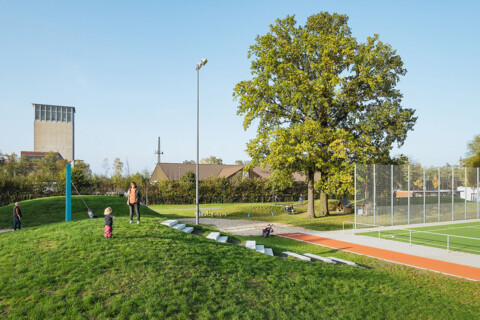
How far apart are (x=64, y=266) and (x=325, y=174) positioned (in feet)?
69.7

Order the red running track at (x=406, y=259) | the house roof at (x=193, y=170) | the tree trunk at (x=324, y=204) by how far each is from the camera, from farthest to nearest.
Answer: the house roof at (x=193, y=170) → the tree trunk at (x=324, y=204) → the red running track at (x=406, y=259)

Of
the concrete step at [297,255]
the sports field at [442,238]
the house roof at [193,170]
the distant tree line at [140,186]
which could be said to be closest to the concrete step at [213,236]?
the concrete step at [297,255]

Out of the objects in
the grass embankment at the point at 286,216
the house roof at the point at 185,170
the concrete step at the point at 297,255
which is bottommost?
the grass embankment at the point at 286,216

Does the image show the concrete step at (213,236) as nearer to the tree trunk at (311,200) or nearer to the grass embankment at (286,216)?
the grass embankment at (286,216)

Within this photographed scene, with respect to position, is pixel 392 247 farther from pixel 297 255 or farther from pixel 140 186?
pixel 140 186

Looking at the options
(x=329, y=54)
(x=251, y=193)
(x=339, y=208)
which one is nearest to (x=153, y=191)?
(x=251, y=193)

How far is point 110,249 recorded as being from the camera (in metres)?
8.79

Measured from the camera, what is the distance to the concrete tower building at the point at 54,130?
110 meters

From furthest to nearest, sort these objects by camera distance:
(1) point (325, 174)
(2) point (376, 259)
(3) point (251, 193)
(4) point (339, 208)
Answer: (3) point (251, 193)
(4) point (339, 208)
(1) point (325, 174)
(2) point (376, 259)

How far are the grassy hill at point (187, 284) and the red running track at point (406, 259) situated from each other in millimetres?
1045

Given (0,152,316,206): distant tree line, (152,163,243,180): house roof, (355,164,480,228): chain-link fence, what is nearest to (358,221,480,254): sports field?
(355,164,480,228): chain-link fence

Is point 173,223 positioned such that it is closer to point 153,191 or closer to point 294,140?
point 294,140

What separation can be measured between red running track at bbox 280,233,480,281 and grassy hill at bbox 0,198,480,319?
1.05m

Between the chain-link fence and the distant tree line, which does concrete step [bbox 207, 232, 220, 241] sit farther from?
the distant tree line
